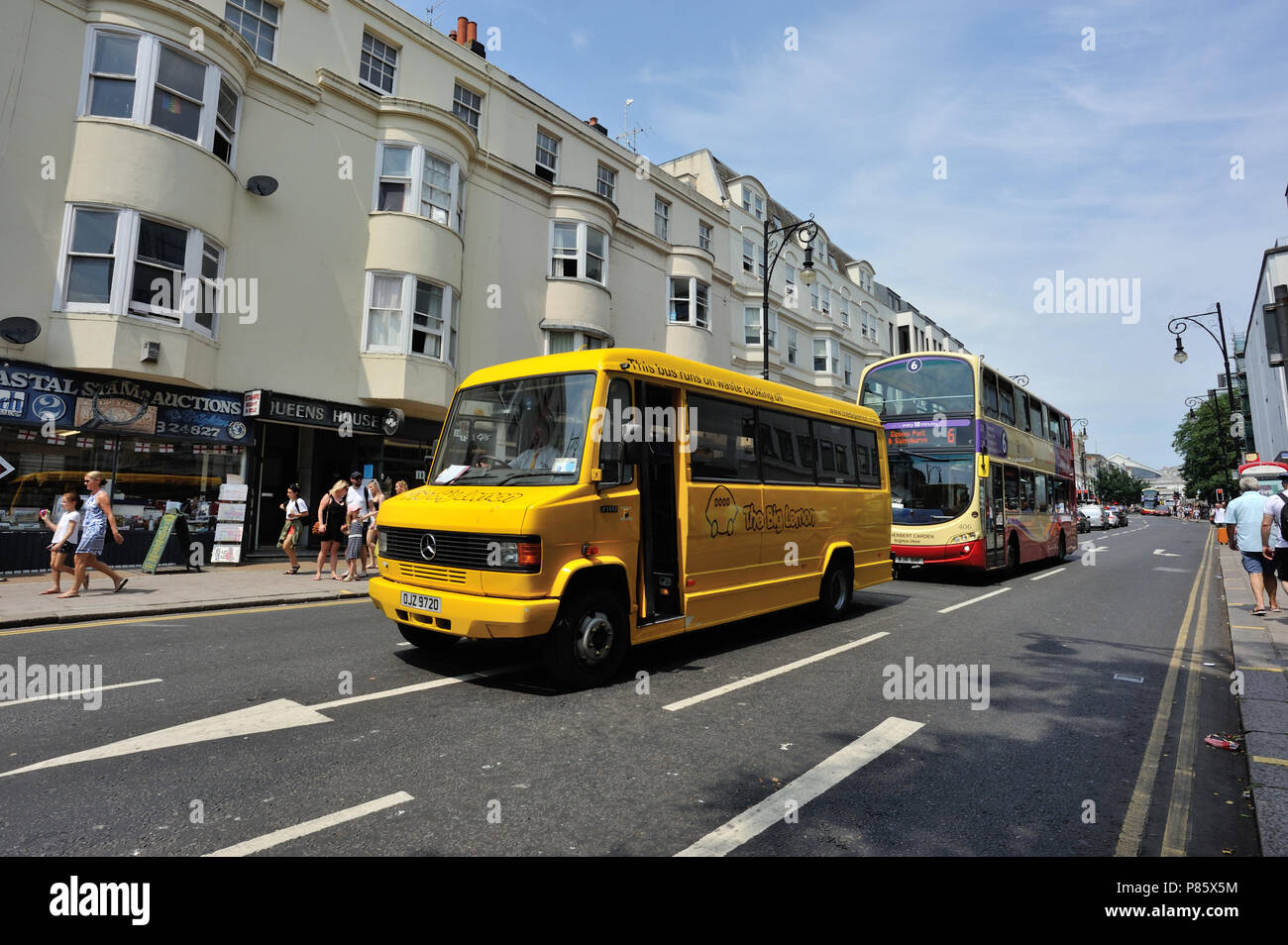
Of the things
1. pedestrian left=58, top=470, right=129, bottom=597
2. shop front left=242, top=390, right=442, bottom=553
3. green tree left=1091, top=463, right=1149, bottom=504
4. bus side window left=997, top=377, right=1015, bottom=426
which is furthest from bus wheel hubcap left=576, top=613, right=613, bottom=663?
green tree left=1091, top=463, right=1149, bottom=504

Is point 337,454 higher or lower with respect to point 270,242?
lower

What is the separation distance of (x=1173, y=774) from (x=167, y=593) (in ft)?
39.6

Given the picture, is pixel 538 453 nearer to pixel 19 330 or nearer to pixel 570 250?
pixel 19 330

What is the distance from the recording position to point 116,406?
12734 mm

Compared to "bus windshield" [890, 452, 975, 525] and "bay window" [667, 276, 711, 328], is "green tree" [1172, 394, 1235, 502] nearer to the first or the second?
"bay window" [667, 276, 711, 328]

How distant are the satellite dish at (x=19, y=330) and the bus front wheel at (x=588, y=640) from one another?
1262cm

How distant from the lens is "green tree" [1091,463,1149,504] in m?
123

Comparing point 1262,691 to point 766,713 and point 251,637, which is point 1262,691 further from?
point 251,637

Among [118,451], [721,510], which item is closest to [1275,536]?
[721,510]

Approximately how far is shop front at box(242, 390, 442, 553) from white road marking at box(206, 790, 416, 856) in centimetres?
1420

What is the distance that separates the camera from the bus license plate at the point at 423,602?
533 centimetres
